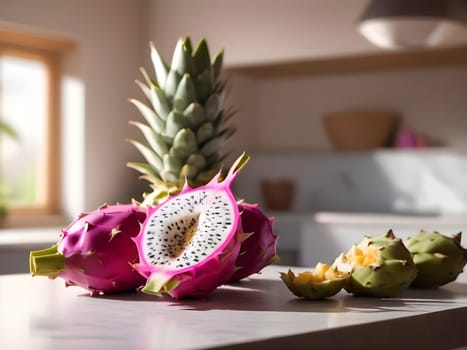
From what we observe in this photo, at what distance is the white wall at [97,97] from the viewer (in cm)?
426

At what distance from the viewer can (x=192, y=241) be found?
3.03 feet

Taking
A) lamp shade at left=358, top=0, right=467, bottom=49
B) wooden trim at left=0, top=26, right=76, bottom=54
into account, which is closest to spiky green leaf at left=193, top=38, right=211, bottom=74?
lamp shade at left=358, top=0, right=467, bottom=49

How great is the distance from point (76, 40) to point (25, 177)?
77 centimetres

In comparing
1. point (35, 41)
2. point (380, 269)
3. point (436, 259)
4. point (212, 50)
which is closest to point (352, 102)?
point (212, 50)

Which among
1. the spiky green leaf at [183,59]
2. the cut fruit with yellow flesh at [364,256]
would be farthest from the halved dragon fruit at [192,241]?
the spiky green leaf at [183,59]

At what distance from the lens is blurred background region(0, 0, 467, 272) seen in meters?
4.09

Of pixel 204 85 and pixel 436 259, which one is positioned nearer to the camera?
pixel 436 259

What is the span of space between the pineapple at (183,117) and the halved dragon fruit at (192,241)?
0.19 m

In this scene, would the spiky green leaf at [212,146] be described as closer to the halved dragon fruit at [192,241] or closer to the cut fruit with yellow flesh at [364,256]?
the halved dragon fruit at [192,241]

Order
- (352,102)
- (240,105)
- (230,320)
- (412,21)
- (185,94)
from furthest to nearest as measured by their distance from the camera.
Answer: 1. (240,105)
2. (352,102)
3. (412,21)
4. (185,94)
5. (230,320)

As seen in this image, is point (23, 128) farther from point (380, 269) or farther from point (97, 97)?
point (380, 269)

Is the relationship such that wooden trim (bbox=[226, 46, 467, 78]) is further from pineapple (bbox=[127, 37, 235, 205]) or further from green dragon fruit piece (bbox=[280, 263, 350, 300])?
green dragon fruit piece (bbox=[280, 263, 350, 300])

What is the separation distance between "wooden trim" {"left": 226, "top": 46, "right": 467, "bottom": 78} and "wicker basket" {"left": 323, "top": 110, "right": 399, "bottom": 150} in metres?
0.26

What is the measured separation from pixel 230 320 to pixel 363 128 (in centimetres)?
374
